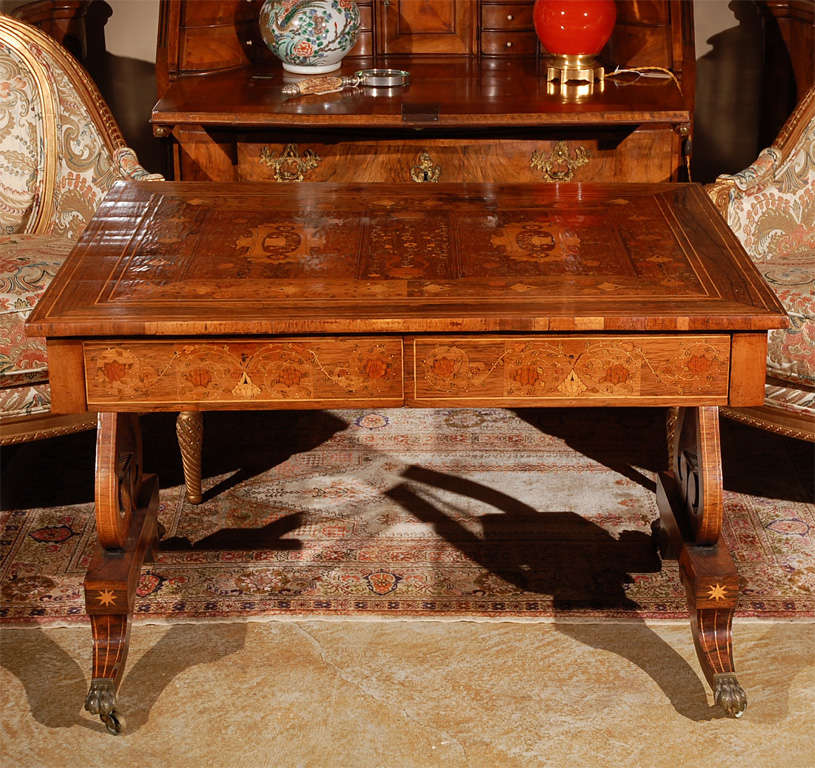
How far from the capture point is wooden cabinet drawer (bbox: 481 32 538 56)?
3.71m

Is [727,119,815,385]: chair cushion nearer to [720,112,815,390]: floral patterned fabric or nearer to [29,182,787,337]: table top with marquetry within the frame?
[720,112,815,390]: floral patterned fabric

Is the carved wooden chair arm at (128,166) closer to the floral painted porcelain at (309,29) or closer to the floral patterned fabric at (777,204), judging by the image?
the floral painted porcelain at (309,29)

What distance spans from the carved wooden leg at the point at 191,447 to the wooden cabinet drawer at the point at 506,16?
1566 mm

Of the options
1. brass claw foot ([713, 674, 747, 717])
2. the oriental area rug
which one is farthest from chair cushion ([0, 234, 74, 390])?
brass claw foot ([713, 674, 747, 717])

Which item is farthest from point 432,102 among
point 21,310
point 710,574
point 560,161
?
point 710,574

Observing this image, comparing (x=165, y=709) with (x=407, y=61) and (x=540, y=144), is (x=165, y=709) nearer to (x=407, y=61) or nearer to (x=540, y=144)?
(x=540, y=144)

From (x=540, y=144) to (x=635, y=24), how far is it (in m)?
0.54

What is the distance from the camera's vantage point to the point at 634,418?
3.65m

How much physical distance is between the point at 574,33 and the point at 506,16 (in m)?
0.35

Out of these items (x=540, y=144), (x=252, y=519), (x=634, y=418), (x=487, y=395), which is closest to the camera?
(x=487, y=395)

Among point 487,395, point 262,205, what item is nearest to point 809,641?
point 487,395

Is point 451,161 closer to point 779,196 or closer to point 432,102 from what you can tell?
point 432,102

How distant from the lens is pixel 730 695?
229 cm

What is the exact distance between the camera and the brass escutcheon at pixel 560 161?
3363 mm
